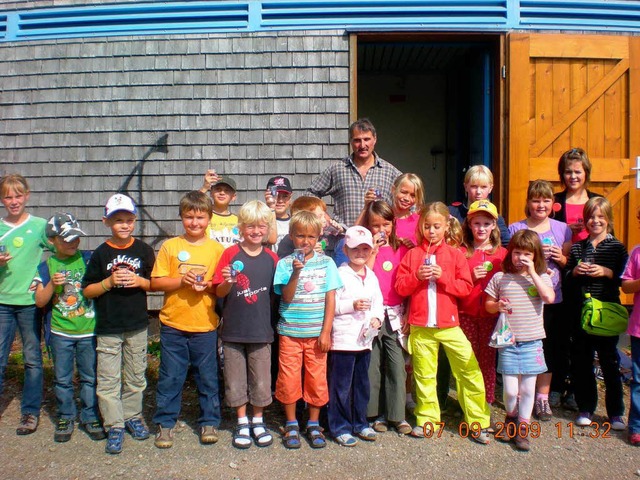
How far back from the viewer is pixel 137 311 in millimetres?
3270

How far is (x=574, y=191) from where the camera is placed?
12.8 feet

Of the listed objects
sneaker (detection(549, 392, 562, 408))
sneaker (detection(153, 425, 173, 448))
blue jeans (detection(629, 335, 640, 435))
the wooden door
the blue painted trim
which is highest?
the blue painted trim

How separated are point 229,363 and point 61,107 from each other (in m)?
4.45

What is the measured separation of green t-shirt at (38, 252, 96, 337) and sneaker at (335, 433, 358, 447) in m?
1.66

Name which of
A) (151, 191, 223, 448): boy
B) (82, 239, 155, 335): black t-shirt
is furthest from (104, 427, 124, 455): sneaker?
(82, 239, 155, 335): black t-shirt

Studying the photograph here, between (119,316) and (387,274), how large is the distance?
5.52ft

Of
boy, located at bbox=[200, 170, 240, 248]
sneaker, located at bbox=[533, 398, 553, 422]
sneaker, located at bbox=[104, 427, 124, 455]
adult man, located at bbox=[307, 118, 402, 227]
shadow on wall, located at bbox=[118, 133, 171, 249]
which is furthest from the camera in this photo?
shadow on wall, located at bbox=[118, 133, 171, 249]

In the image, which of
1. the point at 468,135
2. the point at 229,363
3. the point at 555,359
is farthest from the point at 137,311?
the point at 468,135

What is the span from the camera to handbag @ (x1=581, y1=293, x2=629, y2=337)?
132 inches

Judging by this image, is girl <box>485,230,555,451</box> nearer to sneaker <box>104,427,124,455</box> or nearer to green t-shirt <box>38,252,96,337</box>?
sneaker <box>104,427,124,455</box>

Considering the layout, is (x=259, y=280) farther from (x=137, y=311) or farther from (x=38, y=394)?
(x=38, y=394)

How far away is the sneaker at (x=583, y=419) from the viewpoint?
3.42m

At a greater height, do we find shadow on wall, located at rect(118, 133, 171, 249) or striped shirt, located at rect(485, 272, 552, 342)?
shadow on wall, located at rect(118, 133, 171, 249)

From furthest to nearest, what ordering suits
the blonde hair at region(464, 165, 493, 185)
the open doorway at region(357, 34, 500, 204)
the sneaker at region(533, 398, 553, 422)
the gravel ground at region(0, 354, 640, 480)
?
the open doorway at region(357, 34, 500, 204)
the blonde hair at region(464, 165, 493, 185)
the sneaker at region(533, 398, 553, 422)
the gravel ground at region(0, 354, 640, 480)
